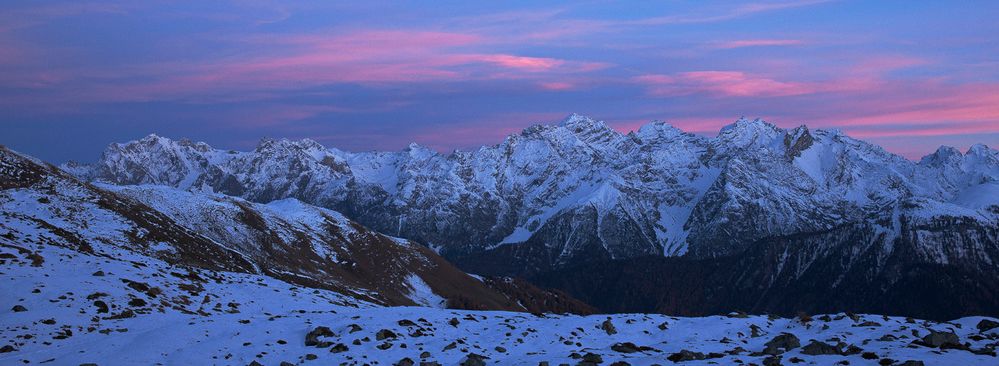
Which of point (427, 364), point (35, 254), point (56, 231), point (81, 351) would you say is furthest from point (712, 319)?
point (56, 231)

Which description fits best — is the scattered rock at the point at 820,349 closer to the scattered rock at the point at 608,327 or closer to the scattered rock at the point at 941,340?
the scattered rock at the point at 941,340

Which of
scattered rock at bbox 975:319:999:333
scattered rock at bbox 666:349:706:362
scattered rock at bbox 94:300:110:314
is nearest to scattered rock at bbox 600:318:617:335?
scattered rock at bbox 666:349:706:362

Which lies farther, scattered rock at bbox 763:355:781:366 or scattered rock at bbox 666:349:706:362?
scattered rock at bbox 666:349:706:362

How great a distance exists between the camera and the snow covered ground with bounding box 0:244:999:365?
52.0 meters

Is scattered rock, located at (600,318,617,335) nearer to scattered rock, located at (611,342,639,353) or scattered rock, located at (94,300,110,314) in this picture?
scattered rock, located at (611,342,639,353)

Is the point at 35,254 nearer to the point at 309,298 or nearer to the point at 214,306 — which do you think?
the point at 214,306

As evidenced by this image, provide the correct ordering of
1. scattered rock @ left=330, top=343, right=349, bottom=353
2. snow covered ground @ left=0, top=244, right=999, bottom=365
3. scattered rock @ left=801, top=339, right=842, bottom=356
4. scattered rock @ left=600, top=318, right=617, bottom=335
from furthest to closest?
scattered rock @ left=600, top=318, right=617, bottom=335, scattered rock @ left=330, top=343, right=349, bottom=353, scattered rock @ left=801, top=339, right=842, bottom=356, snow covered ground @ left=0, top=244, right=999, bottom=365

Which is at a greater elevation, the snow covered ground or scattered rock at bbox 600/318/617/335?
the snow covered ground

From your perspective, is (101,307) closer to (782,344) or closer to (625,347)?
Result: (625,347)

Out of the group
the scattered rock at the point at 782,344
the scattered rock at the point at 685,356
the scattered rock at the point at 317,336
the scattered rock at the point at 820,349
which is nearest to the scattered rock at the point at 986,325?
the scattered rock at the point at 782,344

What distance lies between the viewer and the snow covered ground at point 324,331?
171ft

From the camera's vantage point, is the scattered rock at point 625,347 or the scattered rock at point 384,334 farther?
the scattered rock at point 625,347

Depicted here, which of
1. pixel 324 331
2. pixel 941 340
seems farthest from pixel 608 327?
pixel 941 340

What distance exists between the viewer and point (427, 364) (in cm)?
5303
